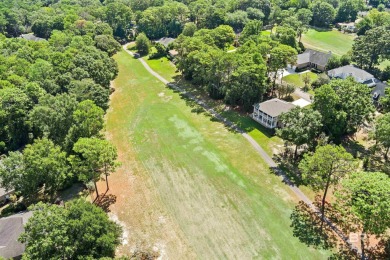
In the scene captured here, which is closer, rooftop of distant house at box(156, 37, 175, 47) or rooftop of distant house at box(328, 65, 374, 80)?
rooftop of distant house at box(328, 65, 374, 80)

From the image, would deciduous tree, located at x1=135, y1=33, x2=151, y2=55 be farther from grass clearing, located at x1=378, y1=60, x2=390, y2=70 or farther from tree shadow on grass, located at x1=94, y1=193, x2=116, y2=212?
grass clearing, located at x1=378, y1=60, x2=390, y2=70

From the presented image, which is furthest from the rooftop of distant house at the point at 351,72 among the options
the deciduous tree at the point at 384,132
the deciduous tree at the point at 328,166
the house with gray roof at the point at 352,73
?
the deciduous tree at the point at 328,166

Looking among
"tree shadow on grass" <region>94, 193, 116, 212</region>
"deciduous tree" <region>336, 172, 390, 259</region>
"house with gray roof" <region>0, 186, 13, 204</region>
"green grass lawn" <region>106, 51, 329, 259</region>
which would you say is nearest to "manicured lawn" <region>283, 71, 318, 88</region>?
"green grass lawn" <region>106, 51, 329, 259</region>

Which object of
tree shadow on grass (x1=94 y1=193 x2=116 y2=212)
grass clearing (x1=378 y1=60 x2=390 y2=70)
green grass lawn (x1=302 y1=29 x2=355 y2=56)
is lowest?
tree shadow on grass (x1=94 y1=193 x2=116 y2=212)

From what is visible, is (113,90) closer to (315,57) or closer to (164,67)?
(164,67)

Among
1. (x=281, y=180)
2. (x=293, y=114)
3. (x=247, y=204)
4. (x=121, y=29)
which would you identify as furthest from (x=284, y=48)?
(x=121, y=29)

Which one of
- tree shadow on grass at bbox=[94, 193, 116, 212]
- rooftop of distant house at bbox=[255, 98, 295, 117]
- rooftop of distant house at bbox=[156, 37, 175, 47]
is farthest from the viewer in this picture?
rooftop of distant house at bbox=[156, 37, 175, 47]

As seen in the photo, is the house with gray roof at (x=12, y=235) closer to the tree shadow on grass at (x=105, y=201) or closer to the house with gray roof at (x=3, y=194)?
the house with gray roof at (x=3, y=194)
